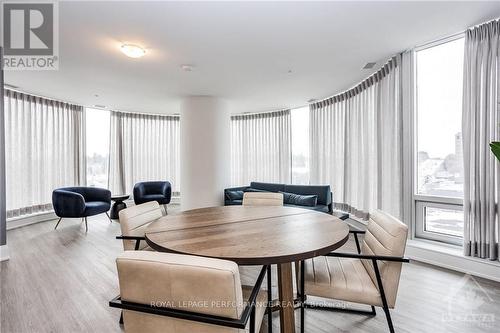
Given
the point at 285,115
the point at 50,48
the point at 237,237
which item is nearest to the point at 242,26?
the point at 237,237

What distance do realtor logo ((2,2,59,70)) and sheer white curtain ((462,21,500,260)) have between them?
13.8 ft

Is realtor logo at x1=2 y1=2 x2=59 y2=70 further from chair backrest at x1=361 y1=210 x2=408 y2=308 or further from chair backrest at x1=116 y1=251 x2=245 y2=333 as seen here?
chair backrest at x1=361 y1=210 x2=408 y2=308

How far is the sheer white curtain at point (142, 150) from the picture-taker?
6762mm

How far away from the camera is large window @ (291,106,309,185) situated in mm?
6280

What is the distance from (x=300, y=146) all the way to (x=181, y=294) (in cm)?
582

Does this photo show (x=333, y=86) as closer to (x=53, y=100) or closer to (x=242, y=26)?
(x=242, y=26)

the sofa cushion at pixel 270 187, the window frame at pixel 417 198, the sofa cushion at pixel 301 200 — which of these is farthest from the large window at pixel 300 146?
the window frame at pixel 417 198

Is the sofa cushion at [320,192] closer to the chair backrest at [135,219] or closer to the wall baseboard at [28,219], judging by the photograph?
the chair backrest at [135,219]

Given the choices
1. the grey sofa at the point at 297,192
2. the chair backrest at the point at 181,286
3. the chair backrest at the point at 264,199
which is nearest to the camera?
the chair backrest at the point at 181,286

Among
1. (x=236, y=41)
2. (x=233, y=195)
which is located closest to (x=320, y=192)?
(x=233, y=195)

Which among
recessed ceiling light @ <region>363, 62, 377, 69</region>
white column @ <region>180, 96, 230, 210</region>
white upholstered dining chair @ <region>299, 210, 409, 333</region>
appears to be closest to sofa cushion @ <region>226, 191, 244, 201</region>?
white column @ <region>180, 96, 230, 210</region>

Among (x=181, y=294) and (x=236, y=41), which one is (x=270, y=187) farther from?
(x=181, y=294)

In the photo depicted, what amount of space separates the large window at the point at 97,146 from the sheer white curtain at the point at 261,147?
3.52m

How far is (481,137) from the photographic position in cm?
258
